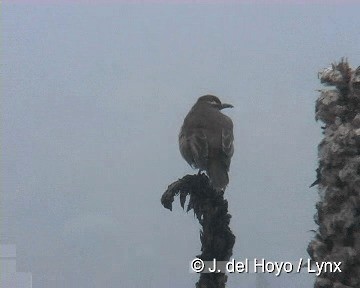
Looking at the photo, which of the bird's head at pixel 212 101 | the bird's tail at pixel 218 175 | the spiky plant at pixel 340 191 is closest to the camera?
the spiky plant at pixel 340 191

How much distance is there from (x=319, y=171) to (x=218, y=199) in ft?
1.98

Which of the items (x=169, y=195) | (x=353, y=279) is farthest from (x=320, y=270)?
(x=169, y=195)

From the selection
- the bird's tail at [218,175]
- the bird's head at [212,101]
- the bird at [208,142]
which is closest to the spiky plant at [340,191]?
the bird's tail at [218,175]

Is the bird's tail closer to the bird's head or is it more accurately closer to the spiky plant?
the bird's head

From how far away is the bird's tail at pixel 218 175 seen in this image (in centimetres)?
392

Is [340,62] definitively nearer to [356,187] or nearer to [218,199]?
[356,187]

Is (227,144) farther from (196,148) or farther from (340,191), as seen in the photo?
(340,191)

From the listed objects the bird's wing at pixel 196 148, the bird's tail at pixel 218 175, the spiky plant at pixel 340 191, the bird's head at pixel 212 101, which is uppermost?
the bird's head at pixel 212 101

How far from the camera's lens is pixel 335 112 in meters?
3.33

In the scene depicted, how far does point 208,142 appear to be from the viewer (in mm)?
4121

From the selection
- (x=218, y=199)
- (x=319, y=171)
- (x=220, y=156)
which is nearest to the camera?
(x=319, y=171)

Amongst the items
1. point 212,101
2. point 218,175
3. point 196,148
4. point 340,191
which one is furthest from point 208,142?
point 340,191

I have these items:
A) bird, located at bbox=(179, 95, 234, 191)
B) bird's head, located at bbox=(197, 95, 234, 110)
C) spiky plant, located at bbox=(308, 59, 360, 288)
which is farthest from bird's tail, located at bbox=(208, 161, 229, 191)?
spiky plant, located at bbox=(308, 59, 360, 288)

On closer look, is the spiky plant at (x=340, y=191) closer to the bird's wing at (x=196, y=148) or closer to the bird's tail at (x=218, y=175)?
the bird's tail at (x=218, y=175)
